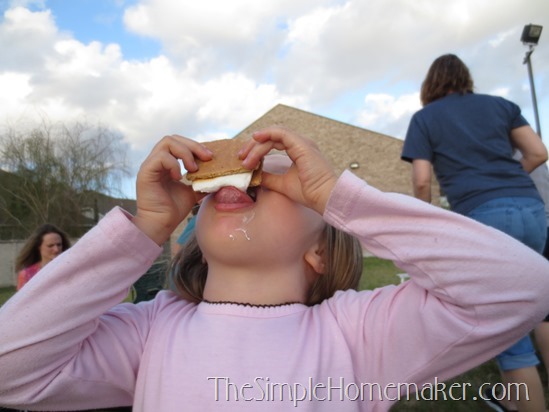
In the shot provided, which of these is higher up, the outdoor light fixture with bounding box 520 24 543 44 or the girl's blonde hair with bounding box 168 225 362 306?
the outdoor light fixture with bounding box 520 24 543 44

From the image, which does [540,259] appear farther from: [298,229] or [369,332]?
[298,229]

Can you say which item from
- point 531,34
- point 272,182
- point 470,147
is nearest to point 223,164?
point 272,182

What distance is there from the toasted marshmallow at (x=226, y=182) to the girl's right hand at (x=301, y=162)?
4cm

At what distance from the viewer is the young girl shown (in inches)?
44.4

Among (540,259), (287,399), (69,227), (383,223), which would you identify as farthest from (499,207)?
(69,227)

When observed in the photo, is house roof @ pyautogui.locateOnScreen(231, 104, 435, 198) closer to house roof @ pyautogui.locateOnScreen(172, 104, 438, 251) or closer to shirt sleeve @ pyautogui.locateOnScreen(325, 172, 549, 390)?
Answer: house roof @ pyautogui.locateOnScreen(172, 104, 438, 251)

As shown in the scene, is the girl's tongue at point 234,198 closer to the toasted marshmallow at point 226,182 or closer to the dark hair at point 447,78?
the toasted marshmallow at point 226,182

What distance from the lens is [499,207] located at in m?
2.40

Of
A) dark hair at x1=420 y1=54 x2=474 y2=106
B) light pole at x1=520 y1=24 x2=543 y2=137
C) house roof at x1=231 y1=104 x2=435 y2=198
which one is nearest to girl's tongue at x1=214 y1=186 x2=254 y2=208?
dark hair at x1=420 y1=54 x2=474 y2=106

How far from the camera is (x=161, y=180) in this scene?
1.39m

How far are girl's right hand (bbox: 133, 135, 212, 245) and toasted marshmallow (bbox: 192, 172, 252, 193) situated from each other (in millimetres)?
75

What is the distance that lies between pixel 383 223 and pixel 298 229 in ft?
1.04

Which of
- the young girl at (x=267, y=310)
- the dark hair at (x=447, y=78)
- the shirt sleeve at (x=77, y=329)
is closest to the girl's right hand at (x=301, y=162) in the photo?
the young girl at (x=267, y=310)

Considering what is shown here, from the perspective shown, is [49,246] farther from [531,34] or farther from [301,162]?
[531,34]
